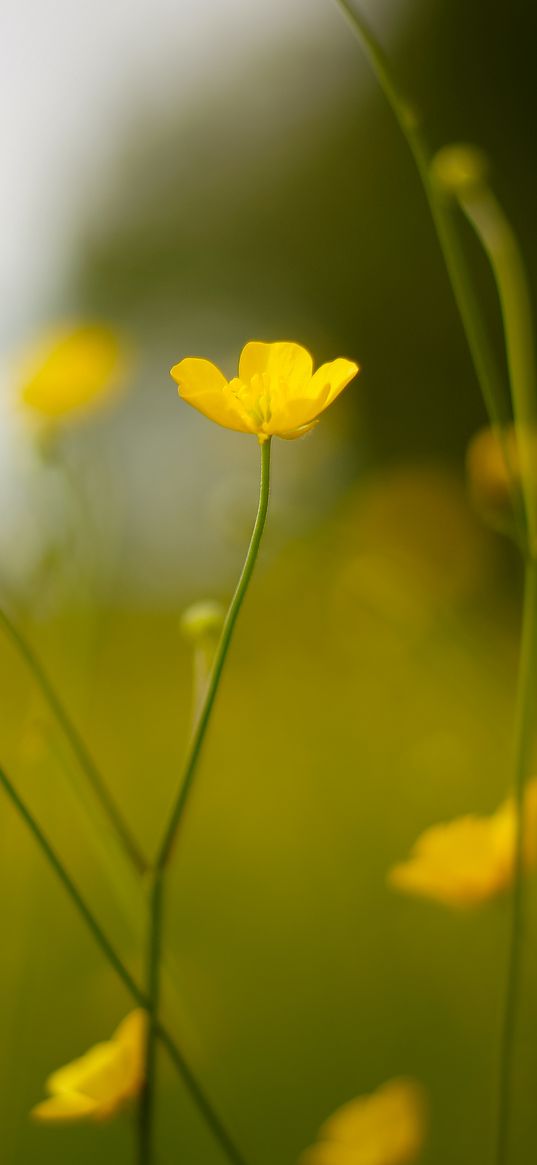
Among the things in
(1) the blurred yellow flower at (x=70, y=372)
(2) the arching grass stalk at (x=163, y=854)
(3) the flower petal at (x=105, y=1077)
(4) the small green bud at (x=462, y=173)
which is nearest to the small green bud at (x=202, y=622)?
(2) the arching grass stalk at (x=163, y=854)

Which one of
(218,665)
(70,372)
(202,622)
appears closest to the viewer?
(218,665)

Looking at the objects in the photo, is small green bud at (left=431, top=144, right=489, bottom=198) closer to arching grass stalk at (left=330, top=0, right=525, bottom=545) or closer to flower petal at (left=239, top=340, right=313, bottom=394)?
arching grass stalk at (left=330, top=0, right=525, bottom=545)

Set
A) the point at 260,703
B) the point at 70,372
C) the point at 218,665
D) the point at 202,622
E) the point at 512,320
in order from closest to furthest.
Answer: the point at 218,665, the point at 202,622, the point at 512,320, the point at 70,372, the point at 260,703

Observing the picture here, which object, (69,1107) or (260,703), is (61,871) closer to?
(69,1107)

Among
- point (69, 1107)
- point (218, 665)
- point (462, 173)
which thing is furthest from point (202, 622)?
point (462, 173)

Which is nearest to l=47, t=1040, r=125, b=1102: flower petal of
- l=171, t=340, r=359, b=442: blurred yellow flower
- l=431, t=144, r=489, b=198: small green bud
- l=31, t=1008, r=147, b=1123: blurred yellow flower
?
l=31, t=1008, r=147, b=1123: blurred yellow flower

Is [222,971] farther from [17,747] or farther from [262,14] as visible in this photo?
[262,14]
